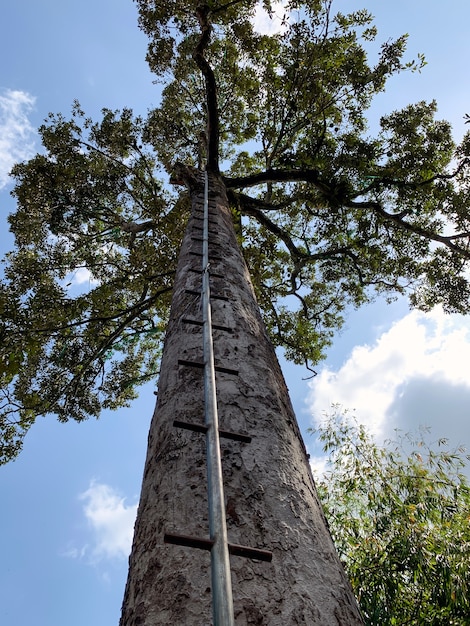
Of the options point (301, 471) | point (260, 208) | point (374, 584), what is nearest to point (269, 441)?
point (301, 471)

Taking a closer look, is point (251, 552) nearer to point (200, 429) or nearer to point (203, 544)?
point (203, 544)

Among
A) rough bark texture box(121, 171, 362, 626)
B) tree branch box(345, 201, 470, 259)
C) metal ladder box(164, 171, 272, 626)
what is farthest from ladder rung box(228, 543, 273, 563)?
tree branch box(345, 201, 470, 259)

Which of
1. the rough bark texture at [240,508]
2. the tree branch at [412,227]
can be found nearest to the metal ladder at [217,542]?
the rough bark texture at [240,508]

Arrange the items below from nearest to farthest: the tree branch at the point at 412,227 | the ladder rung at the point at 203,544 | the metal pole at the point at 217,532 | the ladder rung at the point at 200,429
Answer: the metal pole at the point at 217,532 → the ladder rung at the point at 203,544 → the ladder rung at the point at 200,429 → the tree branch at the point at 412,227

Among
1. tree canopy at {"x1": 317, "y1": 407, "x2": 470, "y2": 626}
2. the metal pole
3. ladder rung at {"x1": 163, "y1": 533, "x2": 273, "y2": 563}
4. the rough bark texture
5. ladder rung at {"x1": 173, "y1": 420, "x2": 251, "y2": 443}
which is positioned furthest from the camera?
tree canopy at {"x1": 317, "y1": 407, "x2": 470, "y2": 626}

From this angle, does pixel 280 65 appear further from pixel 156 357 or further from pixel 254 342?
pixel 254 342

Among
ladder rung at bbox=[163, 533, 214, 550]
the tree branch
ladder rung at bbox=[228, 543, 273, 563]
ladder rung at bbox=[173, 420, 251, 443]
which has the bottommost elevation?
ladder rung at bbox=[228, 543, 273, 563]

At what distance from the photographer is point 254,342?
2.28 metres

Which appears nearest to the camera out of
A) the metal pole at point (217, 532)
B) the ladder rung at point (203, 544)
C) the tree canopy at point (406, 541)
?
the metal pole at point (217, 532)

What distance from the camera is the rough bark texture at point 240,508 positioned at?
3.47ft

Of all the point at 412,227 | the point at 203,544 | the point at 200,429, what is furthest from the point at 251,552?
the point at 412,227

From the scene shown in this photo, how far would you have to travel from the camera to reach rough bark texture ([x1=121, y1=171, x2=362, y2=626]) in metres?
1.06

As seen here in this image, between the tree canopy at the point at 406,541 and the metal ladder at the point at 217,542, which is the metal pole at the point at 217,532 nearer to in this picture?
the metal ladder at the point at 217,542

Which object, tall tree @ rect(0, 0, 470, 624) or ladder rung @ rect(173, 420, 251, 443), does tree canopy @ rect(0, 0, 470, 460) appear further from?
ladder rung @ rect(173, 420, 251, 443)
